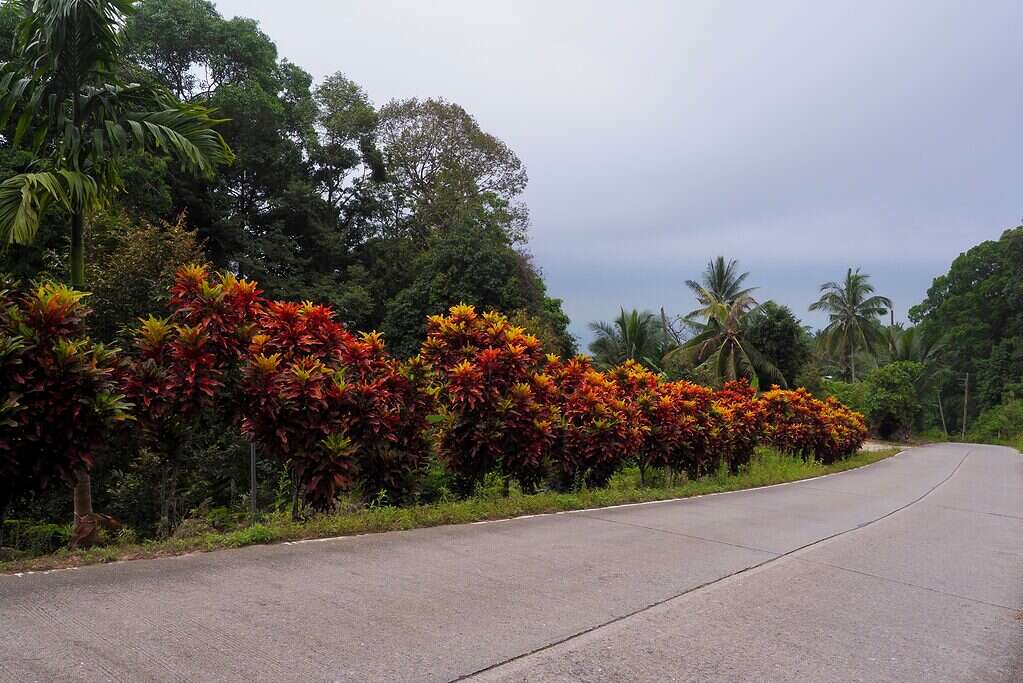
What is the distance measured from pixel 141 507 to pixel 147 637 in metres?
5.76

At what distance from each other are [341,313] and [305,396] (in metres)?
17.3

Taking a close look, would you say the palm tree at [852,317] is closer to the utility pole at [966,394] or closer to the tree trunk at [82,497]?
the utility pole at [966,394]

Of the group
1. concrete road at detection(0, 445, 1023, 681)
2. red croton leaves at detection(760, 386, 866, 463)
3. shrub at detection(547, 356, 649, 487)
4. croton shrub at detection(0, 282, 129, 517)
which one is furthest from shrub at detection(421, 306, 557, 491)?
red croton leaves at detection(760, 386, 866, 463)

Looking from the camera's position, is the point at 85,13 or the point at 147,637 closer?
the point at 147,637

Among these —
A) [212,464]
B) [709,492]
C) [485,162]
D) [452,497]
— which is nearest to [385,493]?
[452,497]

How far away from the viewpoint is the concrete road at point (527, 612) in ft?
11.9

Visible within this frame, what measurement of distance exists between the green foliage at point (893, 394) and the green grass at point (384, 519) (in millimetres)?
38216

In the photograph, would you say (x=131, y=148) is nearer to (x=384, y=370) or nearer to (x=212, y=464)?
(x=384, y=370)

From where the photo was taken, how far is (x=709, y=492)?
11.7 metres

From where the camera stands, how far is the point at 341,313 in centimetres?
2356

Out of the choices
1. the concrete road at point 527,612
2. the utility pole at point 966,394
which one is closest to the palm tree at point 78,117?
the concrete road at point 527,612

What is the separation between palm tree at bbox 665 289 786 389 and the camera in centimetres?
3362

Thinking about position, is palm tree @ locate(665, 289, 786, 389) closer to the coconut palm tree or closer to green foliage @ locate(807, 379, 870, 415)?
green foliage @ locate(807, 379, 870, 415)

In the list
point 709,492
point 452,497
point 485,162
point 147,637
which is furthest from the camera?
point 485,162
